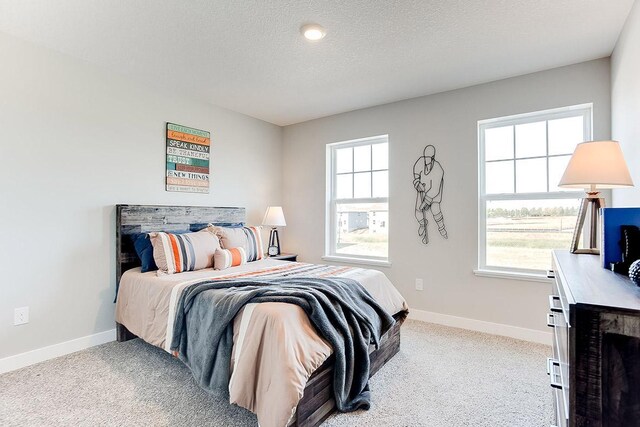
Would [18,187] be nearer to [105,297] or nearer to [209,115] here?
[105,297]

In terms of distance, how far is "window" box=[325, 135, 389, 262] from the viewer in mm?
3893

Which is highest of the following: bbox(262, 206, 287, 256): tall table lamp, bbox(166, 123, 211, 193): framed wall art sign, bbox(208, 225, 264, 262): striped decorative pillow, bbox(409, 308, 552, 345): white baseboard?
bbox(166, 123, 211, 193): framed wall art sign

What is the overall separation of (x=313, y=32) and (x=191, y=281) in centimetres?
199

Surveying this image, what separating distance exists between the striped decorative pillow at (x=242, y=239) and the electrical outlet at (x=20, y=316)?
4.98ft

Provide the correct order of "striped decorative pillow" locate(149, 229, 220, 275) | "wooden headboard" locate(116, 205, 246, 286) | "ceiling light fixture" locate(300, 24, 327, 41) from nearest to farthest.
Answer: "ceiling light fixture" locate(300, 24, 327, 41)
"striped decorative pillow" locate(149, 229, 220, 275)
"wooden headboard" locate(116, 205, 246, 286)

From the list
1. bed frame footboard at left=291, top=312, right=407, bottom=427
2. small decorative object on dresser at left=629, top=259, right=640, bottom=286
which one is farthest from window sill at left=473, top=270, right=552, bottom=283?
small decorative object on dresser at left=629, top=259, right=640, bottom=286

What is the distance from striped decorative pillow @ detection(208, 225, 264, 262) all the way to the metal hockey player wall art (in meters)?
1.77

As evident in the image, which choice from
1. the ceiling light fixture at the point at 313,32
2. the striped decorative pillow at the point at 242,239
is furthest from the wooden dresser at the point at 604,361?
the striped decorative pillow at the point at 242,239

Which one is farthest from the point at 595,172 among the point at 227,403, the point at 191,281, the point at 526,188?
the point at 191,281

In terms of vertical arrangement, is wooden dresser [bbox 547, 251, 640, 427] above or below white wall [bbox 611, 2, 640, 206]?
below

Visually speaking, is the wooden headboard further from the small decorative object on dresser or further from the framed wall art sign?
the small decorative object on dresser

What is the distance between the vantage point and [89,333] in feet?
9.17

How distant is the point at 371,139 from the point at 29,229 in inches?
133

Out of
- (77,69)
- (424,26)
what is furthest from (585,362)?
(77,69)
